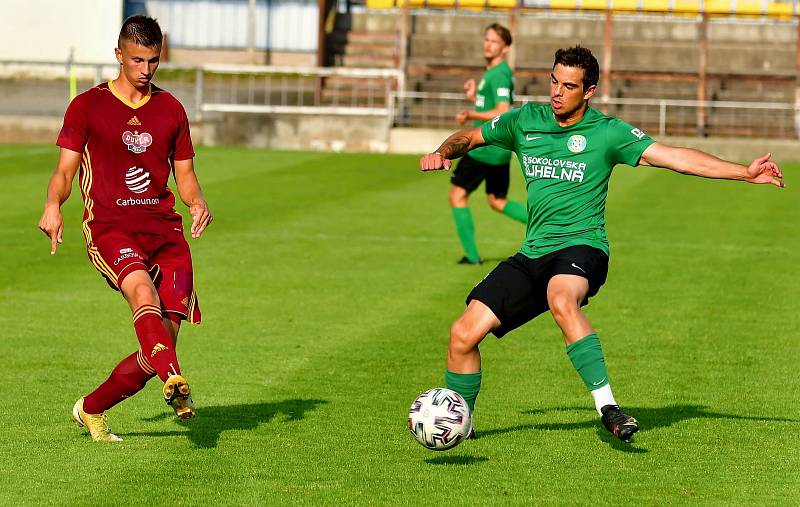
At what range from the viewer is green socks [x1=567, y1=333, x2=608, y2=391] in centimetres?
700

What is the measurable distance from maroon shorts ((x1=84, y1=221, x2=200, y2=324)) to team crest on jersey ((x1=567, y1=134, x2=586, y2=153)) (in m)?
1.96

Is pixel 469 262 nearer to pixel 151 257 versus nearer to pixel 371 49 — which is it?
pixel 151 257

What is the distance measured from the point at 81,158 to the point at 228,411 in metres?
1.66

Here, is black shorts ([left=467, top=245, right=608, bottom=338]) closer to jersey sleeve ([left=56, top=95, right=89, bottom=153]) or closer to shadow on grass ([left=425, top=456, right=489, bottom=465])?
shadow on grass ([left=425, top=456, right=489, bottom=465])

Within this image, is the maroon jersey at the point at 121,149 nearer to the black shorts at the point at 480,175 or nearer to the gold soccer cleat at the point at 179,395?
the gold soccer cleat at the point at 179,395

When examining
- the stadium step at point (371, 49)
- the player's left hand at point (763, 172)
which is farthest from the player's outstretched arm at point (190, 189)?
the stadium step at point (371, 49)

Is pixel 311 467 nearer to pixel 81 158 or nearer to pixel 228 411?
pixel 228 411

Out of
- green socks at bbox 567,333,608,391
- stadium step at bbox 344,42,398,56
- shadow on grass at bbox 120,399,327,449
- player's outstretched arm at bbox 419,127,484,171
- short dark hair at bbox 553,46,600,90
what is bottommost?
shadow on grass at bbox 120,399,327,449

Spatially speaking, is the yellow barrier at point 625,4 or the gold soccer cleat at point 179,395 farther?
the yellow barrier at point 625,4

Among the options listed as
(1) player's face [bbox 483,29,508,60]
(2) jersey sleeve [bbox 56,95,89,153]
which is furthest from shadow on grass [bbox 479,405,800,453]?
(1) player's face [bbox 483,29,508,60]

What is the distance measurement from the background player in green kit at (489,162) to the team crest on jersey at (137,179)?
286 inches

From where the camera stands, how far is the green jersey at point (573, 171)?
23.8 feet

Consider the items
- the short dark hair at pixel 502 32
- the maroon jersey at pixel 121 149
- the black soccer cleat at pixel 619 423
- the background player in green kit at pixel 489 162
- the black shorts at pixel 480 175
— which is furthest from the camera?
the black shorts at pixel 480 175

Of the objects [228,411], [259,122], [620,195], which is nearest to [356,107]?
[259,122]
